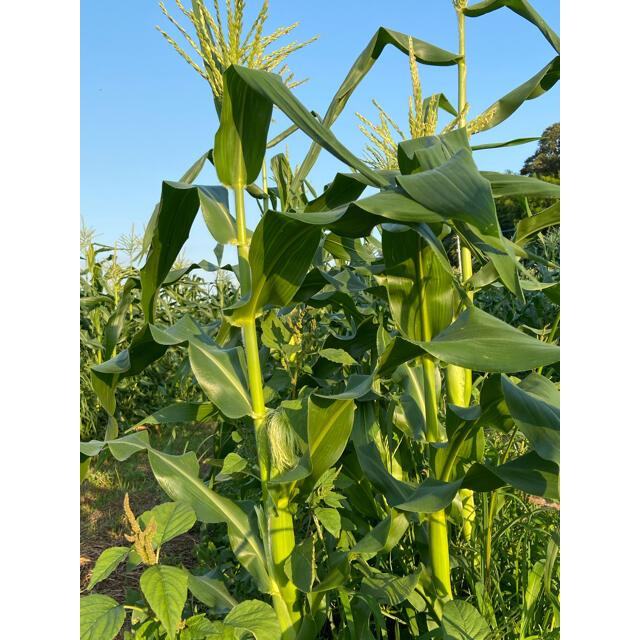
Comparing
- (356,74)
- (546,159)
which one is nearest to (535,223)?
(356,74)

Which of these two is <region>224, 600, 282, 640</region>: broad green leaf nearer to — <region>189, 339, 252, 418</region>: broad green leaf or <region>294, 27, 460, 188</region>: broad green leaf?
<region>189, 339, 252, 418</region>: broad green leaf

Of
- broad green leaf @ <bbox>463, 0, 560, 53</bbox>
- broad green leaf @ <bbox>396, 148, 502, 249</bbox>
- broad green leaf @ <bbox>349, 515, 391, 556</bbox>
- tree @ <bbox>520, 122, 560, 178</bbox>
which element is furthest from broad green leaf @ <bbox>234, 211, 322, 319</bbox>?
tree @ <bbox>520, 122, 560, 178</bbox>

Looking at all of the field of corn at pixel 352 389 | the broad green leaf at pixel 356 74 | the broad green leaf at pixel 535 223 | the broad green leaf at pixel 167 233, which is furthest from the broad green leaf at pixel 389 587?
the broad green leaf at pixel 356 74

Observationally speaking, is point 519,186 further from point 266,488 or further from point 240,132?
point 266,488

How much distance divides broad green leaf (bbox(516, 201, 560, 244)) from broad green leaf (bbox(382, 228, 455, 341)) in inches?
10.7

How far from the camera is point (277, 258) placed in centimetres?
100

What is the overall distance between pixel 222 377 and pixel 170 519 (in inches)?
11.0

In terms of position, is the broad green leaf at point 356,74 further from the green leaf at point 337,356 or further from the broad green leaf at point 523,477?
A: the broad green leaf at point 523,477

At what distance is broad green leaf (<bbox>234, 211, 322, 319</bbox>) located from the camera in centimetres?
94

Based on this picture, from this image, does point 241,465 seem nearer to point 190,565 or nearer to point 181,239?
point 181,239

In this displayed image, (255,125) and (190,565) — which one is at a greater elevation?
(255,125)
